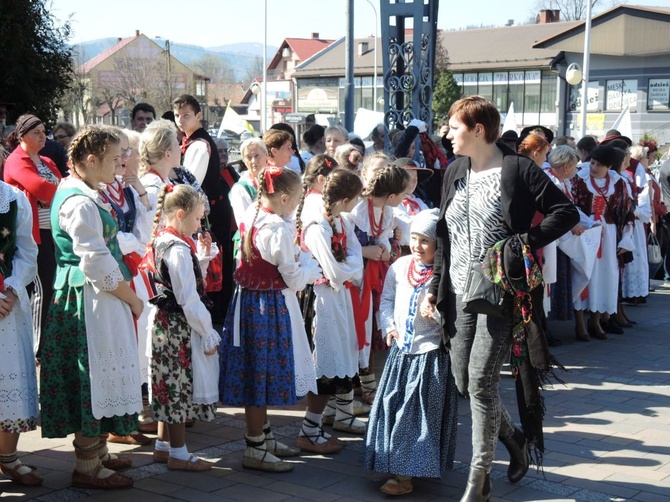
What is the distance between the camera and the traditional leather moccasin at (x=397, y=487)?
4.58 meters

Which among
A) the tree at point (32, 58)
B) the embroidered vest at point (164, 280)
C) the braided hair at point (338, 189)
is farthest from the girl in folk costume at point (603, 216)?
the tree at point (32, 58)

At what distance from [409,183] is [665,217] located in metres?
7.56

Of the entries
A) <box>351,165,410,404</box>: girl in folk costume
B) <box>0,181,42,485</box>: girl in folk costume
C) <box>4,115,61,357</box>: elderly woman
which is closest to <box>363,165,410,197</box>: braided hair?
<box>351,165,410,404</box>: girl in folk costume

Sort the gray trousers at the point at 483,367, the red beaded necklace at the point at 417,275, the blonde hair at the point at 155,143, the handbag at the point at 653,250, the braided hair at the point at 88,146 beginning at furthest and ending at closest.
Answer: the handbag at the point at 653,250, the blonde hair at the point at 155,143, the red beaded necklace at the point at 417,275, the braided hair at the point at 88,146, the gray trousers at the point at 483,367

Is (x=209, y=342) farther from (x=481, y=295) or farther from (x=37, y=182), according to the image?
(x=37, y=182)

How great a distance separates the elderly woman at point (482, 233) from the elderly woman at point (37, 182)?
11.3ft

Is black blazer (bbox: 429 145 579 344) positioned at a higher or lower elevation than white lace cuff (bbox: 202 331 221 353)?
higher

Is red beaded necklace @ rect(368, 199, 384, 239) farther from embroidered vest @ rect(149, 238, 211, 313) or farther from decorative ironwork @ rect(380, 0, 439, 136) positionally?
decorative ironwork @ rect(380, 0, 439, 136)

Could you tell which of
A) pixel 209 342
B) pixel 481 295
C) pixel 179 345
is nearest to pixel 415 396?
pixel 481 295

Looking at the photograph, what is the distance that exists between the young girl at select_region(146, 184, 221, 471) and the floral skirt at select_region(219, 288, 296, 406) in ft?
0.43

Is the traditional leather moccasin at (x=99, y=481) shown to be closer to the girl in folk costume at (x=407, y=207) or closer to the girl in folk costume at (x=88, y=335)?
the girl in folk costume at (x=88, y=335)

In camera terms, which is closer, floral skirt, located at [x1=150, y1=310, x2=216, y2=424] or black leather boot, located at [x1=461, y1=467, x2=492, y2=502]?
black leather boot, located at [x1=461, y1=467, x2=492, y2=502]

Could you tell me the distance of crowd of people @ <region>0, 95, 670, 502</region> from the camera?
4289 mm

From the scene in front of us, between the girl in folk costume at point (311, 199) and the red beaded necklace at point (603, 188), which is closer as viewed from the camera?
the girl in folk costume at point (311, 199)
